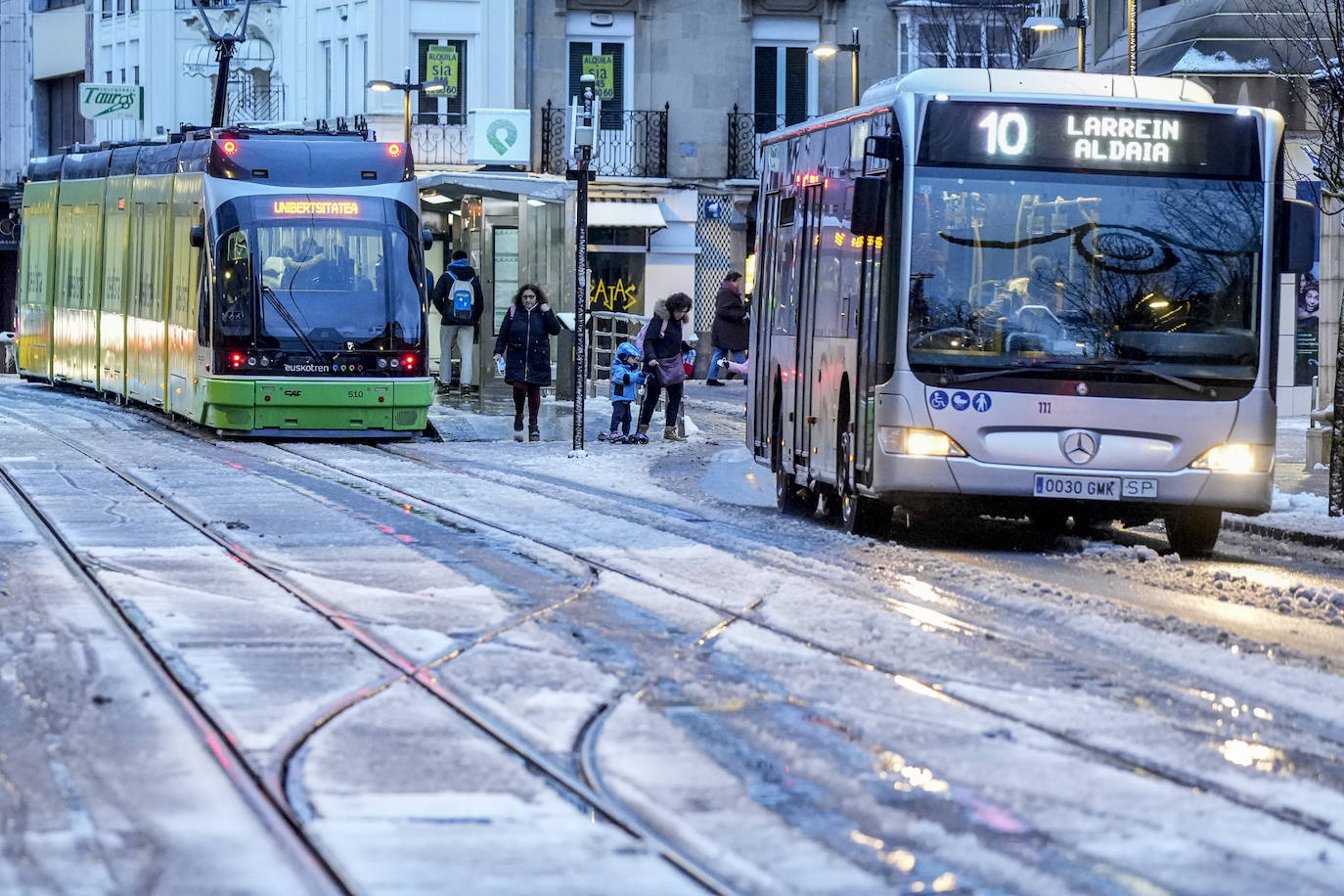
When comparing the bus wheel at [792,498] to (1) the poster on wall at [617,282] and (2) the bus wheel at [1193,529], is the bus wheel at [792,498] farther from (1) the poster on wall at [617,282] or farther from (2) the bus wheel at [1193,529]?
(1) the poster on wall at [617,282]

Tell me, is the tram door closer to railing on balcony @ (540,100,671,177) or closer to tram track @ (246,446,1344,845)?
tram track @ (246,446,1344,845)

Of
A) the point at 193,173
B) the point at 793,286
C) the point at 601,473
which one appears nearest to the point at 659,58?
the point at 193,173

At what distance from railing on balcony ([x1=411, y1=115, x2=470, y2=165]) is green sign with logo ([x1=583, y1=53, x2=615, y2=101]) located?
2.76 meters

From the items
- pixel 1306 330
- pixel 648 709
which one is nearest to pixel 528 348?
pixel 1306 330

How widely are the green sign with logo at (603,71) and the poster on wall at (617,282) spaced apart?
3.10 m

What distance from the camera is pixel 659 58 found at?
165ft

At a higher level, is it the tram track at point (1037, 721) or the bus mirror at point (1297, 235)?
the bus mirror at point (1297, 235)

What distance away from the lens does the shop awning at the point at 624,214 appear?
48.4 m

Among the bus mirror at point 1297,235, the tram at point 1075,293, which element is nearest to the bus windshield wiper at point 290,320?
the tram at point 1075,293

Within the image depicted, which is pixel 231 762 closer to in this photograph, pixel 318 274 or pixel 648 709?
pixel 648 709

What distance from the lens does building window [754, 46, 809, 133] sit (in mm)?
50938

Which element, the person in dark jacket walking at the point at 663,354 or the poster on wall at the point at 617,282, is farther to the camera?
the poster on wall at the point at 617,282

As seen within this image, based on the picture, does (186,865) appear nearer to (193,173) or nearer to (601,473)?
(601,473)

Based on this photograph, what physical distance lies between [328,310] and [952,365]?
40.5ft
